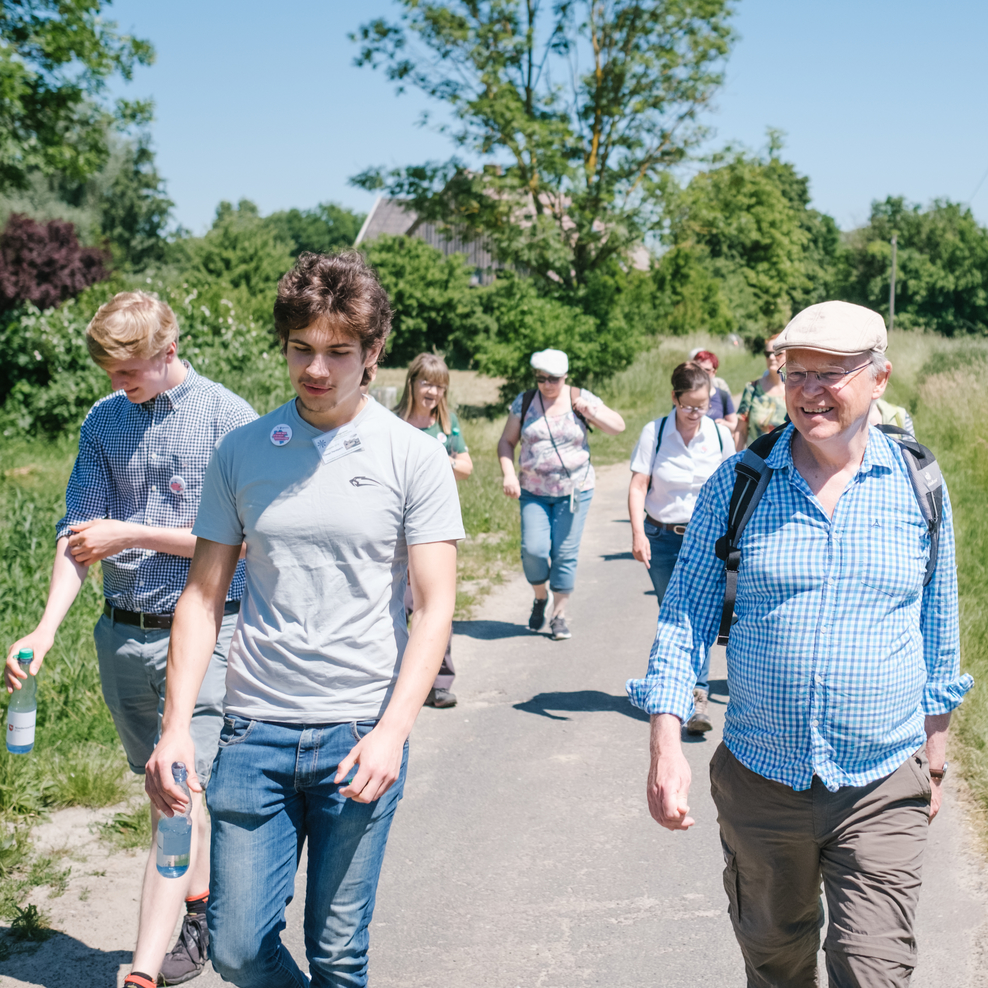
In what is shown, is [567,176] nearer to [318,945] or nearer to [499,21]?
[499,21]

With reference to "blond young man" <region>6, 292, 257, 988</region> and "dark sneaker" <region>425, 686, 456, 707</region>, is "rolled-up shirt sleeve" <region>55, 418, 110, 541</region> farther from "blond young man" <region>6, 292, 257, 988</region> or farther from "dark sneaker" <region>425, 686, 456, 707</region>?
"dark sneaker" <region>425, 686, 456, 707</region>

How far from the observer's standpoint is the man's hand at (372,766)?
7.51ft

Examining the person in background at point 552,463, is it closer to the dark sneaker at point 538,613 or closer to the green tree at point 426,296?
the dark sneaker at point 538,613

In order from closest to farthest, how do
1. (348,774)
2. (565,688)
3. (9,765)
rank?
(348,774) → (9,765) → (565,688)

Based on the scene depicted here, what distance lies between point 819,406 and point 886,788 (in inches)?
36.6

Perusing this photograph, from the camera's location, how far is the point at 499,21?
23.9m

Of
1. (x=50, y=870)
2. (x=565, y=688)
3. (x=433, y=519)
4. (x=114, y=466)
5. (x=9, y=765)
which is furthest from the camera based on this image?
(x=565, y=688)

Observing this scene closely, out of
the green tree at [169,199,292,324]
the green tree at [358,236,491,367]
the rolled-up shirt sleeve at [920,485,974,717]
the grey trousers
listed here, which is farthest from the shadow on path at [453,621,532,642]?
the green tree at [169,199,292,324]

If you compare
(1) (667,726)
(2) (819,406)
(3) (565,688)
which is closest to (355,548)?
(1) (667,726)

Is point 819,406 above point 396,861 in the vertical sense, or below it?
above

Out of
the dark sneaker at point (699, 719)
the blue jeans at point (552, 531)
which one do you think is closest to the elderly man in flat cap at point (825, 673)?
the dark sneaker at point (699, 719)

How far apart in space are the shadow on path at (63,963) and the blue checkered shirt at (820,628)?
7.28 feet

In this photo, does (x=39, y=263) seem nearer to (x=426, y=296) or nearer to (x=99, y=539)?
(x=426, y=296)

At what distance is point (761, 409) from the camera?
796 cm
